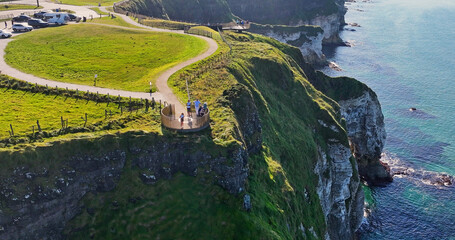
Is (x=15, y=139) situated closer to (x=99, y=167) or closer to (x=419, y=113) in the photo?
(x=99, y=167)

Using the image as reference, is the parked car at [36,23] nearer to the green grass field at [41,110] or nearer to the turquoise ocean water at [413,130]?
the green grass field at [41,110]

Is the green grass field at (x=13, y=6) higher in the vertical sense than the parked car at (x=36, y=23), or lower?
higher

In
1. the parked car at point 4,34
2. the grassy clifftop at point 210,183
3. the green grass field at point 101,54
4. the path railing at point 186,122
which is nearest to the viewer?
the grassy clifftop at point 210,183

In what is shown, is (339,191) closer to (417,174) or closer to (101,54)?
(417,174)

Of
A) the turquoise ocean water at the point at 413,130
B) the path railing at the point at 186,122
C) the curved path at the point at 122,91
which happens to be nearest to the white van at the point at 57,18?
the curved path at the point at 122,91

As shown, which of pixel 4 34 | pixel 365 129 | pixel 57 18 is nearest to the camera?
pixel 4 34

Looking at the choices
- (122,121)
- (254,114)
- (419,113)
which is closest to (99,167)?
(122,121)

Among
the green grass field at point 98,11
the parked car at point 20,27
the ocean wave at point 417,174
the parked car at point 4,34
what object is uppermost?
the green grass field at point 98,11

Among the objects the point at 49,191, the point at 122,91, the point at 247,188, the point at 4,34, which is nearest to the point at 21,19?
the point at 4,34
